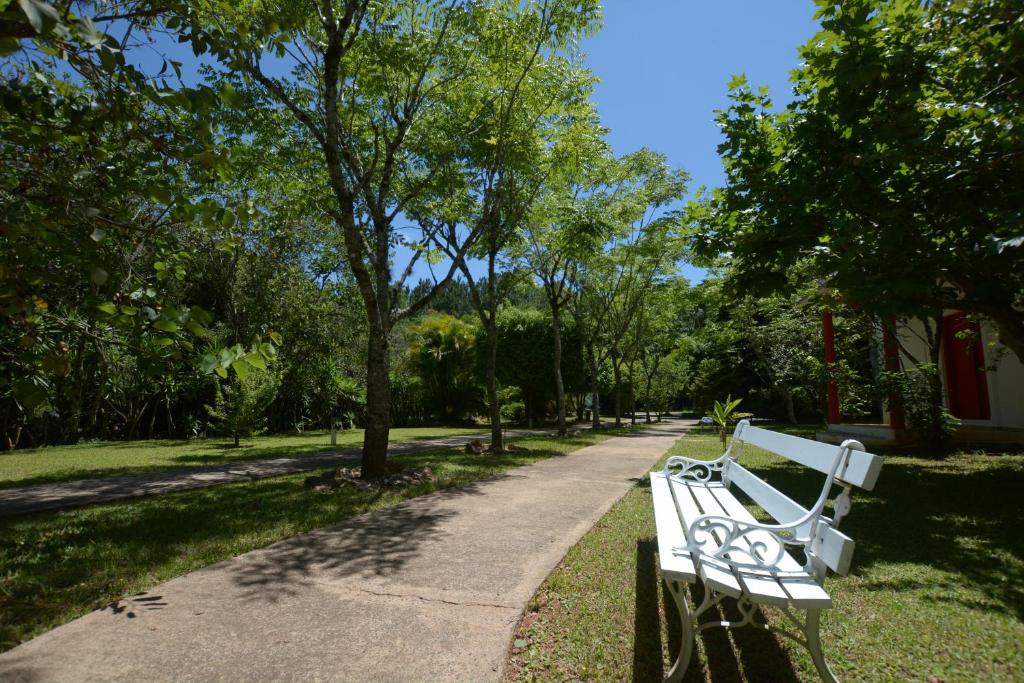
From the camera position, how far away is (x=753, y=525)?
2.64 metres

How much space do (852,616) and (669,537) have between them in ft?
4.35

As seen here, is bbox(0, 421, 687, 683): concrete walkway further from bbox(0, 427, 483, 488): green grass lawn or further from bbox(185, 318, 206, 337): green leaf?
bbox(0, 427, 483, 488): green grass lawn

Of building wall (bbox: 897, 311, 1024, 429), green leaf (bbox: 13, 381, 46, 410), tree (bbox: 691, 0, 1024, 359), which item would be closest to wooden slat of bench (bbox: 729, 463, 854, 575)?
green leaf (bbox: 13, 381, 46, 410)

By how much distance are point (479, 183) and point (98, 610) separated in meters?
10.7

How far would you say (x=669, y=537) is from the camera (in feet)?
10.7

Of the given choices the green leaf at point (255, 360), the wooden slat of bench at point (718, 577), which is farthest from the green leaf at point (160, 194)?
the wooden slat of bench at point (718, 577)

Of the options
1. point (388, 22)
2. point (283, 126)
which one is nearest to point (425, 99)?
point (388, 22)

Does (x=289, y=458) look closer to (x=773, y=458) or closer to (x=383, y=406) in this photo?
(x=383, y=406)

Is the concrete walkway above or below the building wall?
below

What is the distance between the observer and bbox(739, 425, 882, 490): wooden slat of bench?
8.17 feet

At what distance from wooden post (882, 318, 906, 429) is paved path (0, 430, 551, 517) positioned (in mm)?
12036

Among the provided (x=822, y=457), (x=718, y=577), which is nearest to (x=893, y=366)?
(x=822, y=457)

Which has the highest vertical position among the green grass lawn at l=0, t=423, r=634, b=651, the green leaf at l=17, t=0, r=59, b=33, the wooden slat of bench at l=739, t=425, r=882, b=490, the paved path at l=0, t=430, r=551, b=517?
the green leaf at l=17, t=0, r=59, b=33

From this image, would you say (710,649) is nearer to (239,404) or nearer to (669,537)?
(669,537)
